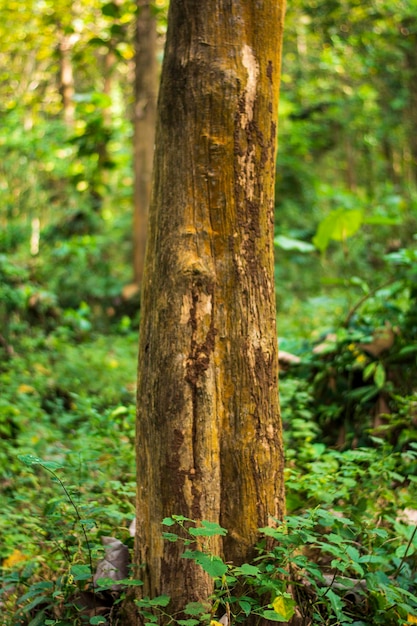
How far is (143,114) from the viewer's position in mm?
9609

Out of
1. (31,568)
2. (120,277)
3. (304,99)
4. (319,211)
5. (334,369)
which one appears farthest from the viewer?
(304,99)

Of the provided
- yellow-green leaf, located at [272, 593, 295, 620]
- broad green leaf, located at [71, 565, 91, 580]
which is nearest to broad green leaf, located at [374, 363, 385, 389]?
yellow-green leaf, located at [272, 593, 295, 620]

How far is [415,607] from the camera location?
2447 mm

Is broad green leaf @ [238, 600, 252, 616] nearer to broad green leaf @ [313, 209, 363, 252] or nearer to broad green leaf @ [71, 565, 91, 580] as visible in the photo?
broad green leaf @ [71, 565, 91, 580]

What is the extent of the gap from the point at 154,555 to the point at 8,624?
0.64m

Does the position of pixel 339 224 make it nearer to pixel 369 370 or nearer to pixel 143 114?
pixel 369 370

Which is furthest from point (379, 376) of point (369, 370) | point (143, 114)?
point (143, 114)

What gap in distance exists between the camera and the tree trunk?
9.38 meters

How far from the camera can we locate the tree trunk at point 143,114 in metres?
9.38

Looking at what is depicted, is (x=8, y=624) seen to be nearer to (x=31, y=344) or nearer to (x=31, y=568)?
(x=31, y=568)

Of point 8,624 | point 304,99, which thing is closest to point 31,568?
point 8,624

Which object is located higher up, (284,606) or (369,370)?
(369,370)

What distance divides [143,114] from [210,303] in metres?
7.92

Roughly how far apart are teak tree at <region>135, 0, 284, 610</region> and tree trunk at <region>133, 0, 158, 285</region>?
22.8 feet
